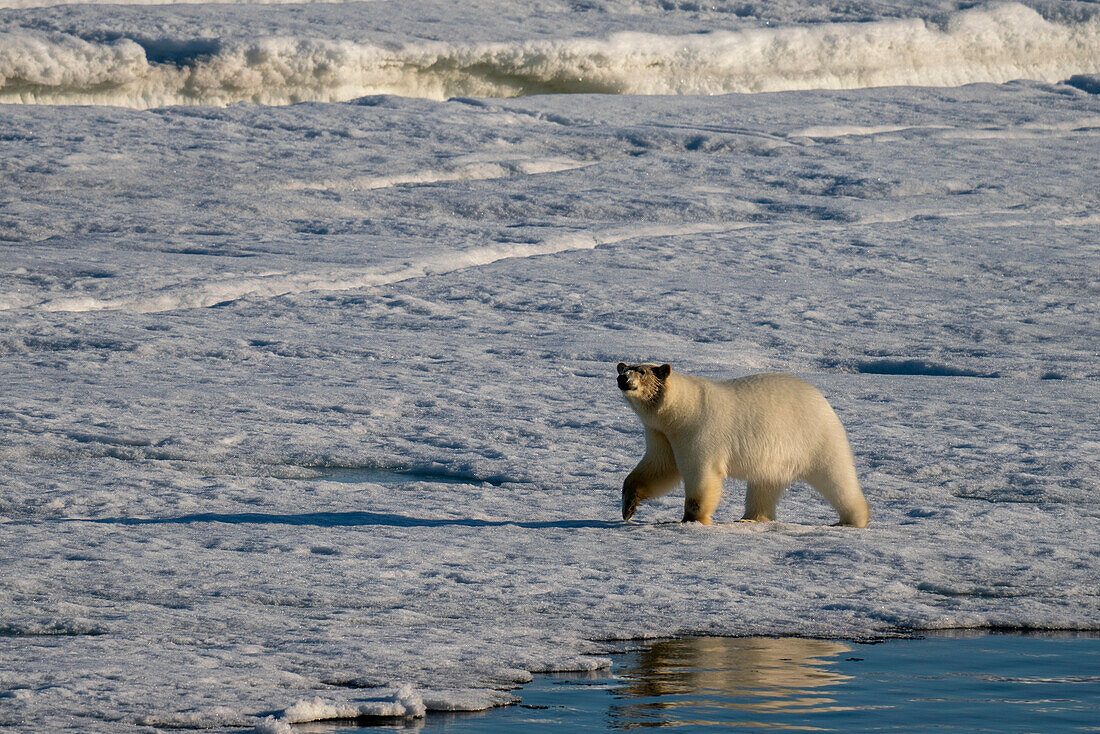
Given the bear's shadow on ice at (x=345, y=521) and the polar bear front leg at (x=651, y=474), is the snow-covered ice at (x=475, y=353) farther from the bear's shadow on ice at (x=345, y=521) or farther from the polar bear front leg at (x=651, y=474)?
the polar bear front leg at (x=651, y=474)

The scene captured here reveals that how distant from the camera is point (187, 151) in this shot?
1439 cm

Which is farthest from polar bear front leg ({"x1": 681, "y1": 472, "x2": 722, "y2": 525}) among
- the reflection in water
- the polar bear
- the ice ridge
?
the ice ridge

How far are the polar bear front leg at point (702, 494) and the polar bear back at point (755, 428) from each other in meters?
0.05

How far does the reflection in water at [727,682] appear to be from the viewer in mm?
3314

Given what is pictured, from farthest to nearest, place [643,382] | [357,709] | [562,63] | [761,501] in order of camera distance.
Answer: [562,63], [761,501], [643,382], [357,709]

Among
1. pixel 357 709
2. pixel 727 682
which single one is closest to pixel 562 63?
pixel 727 682

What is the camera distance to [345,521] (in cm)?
534

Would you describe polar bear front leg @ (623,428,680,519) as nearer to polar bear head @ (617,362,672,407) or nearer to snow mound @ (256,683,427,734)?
polar bear head @ (617,362,672,407)

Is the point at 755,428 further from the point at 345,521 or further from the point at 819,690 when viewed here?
the point at 819,690

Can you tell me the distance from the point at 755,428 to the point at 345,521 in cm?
164

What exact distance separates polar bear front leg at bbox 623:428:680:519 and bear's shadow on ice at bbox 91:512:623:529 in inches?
4.9

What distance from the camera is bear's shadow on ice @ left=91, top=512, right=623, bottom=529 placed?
5230 mm

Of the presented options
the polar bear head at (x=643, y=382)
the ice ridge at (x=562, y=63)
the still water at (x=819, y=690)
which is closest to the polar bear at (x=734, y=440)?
the polar bear head at (x=643, y=382)

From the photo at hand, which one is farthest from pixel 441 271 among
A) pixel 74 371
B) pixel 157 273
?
pixel 74 371
